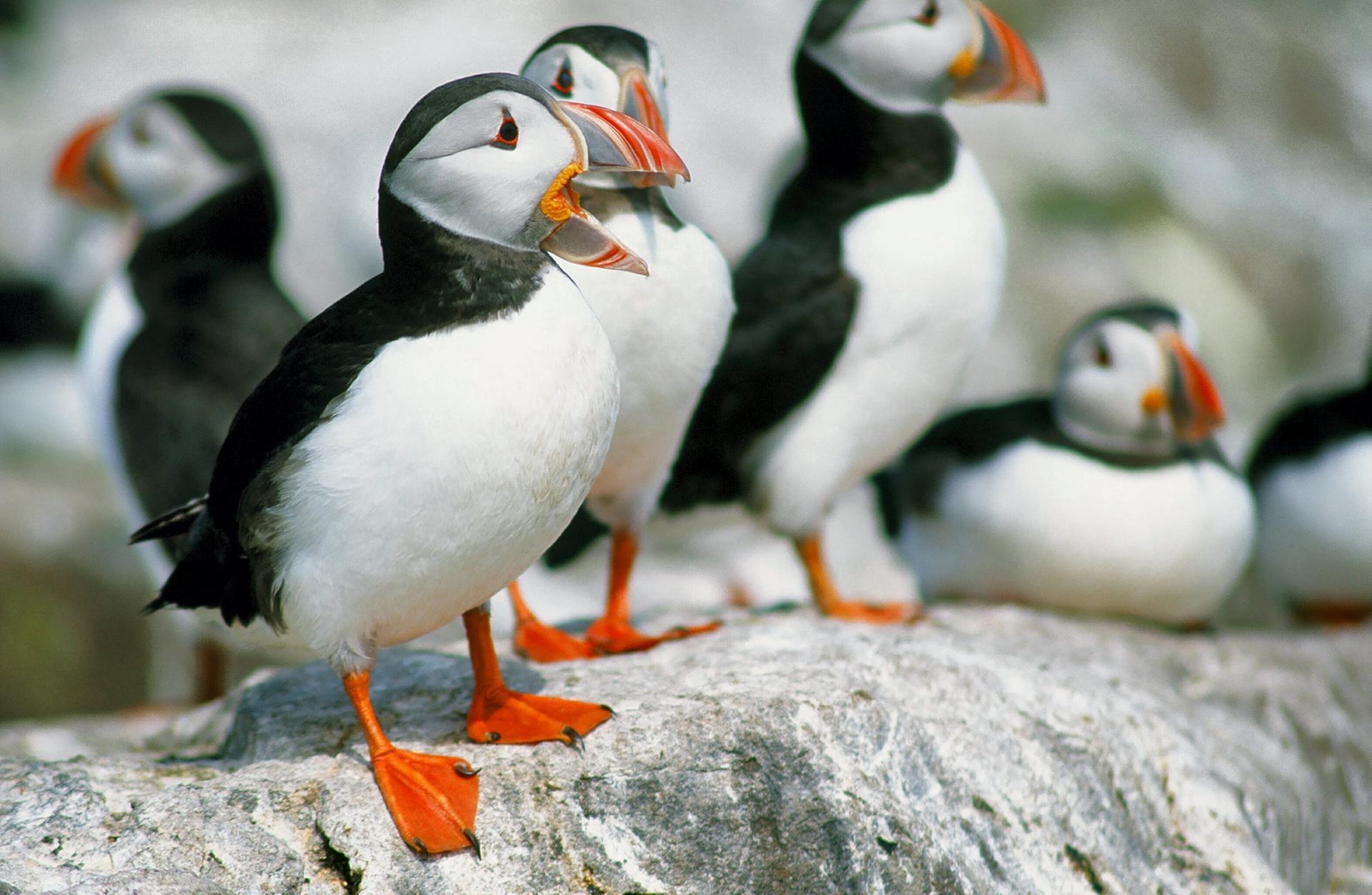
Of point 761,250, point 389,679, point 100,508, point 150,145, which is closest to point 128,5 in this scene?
point 100,508

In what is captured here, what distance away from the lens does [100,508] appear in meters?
8.91

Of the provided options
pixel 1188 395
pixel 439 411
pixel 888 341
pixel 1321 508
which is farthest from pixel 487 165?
pixel 1321 508

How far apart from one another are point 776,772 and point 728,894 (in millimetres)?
266

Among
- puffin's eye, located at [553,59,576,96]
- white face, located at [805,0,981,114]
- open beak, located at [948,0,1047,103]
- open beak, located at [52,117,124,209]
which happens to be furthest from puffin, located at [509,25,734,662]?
open beak, located at [52,117,124,209]

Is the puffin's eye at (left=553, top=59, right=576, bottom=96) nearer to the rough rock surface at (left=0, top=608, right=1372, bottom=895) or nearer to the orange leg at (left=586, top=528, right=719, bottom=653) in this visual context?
the orange leg at (left=586, top=528, right=719, bottom=653)

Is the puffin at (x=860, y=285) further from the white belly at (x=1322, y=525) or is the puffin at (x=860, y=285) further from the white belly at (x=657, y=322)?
the white belly at (x=1322, y=525)

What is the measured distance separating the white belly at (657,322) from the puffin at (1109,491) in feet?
5.72

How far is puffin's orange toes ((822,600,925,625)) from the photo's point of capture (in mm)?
4434

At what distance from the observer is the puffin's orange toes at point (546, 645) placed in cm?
376

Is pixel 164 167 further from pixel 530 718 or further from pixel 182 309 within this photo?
pixel 530 718

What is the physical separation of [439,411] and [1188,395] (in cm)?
318

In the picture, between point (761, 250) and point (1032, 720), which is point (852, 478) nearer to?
point (761, 250)

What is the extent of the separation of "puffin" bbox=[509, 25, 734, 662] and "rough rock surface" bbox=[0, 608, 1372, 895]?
538 mm

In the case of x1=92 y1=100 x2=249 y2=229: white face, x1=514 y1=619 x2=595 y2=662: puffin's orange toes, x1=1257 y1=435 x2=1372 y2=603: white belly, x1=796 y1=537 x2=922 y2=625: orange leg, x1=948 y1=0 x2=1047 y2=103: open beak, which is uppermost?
x1=948 y1=0 x2=1047 y2=103: open beak
